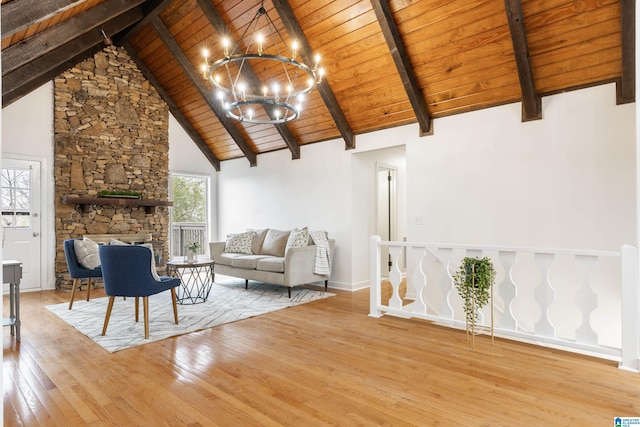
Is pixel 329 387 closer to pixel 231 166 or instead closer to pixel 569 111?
pixel 569 111

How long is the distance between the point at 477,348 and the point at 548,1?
3.24 meters

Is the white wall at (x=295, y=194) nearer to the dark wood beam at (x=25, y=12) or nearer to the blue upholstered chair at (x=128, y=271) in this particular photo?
the blue upholstered chair at (x=128, y=271)

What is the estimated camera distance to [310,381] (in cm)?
278

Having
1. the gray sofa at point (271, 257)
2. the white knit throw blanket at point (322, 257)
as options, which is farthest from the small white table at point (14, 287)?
the white knit throw blanket at point (322, 257)

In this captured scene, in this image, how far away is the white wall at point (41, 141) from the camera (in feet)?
19.4

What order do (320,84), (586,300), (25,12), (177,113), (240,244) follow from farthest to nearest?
(177,113), (240,244), (320,84), (25,12), (586,300)

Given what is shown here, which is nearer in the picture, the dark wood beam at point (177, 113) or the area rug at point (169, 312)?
the area rug at point (169, 312)

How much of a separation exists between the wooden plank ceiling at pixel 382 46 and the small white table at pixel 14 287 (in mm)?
1954

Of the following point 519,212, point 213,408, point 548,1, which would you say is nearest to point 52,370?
point 213,408

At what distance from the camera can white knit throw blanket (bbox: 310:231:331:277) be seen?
585cm

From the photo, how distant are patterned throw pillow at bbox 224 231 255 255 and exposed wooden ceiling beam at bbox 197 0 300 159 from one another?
64.7 inches

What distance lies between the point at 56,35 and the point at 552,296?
19.4 feet

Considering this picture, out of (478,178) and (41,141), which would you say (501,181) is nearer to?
(478,178)

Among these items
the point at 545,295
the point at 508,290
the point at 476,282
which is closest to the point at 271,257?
the point at 476,282
